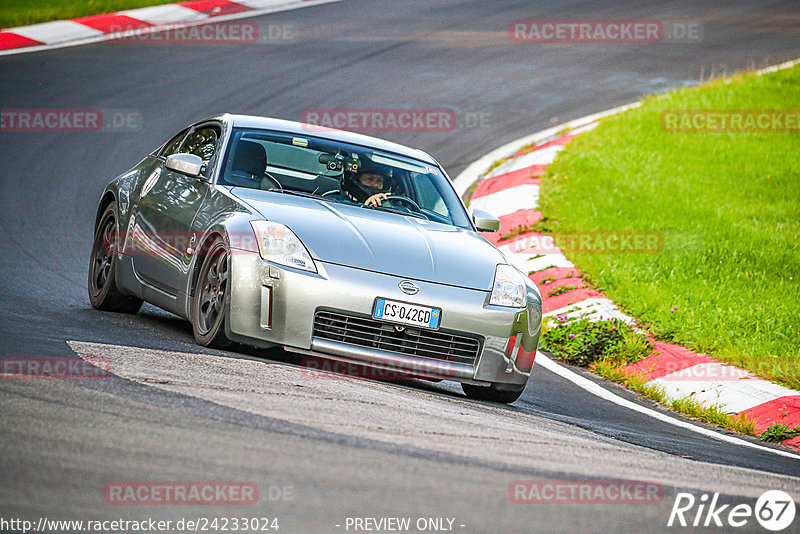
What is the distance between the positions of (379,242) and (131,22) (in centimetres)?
1391

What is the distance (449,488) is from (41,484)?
1250 millimetres

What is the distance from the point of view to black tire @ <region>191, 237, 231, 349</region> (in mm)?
6117

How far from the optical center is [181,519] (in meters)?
3.25

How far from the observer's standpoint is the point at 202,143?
7.75m

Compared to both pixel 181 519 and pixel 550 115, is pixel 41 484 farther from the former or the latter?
pixel 550 115

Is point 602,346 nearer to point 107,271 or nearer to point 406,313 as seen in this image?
point 406,313
